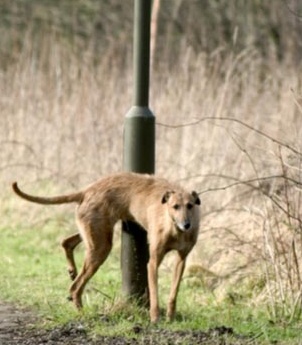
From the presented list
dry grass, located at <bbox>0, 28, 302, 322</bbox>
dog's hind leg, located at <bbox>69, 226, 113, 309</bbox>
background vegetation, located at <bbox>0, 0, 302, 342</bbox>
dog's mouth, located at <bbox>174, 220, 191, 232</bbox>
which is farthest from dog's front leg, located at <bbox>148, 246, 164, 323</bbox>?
dry grass, located at <bbox>0, 28, 302, 322</bbox>

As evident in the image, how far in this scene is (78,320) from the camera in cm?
892

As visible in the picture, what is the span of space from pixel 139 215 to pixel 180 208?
361 millimetres

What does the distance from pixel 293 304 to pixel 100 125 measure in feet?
21.3

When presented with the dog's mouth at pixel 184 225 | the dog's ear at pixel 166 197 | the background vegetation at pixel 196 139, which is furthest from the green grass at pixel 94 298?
the dog's ear at pixel 166 197

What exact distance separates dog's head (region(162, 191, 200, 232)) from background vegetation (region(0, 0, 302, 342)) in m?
0.62

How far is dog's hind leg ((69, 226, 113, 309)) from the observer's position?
9.48 metres

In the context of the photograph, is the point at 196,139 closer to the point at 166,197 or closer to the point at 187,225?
the point at 166,197

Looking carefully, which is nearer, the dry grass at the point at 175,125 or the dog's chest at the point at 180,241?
the dog's chest at the point at 180,241

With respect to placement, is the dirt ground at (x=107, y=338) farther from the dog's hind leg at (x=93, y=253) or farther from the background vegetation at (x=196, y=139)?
the background vegetation at (x=196, y=139)

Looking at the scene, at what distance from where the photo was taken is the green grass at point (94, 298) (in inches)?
344

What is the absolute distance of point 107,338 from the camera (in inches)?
325

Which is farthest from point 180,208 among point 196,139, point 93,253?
point 196,139

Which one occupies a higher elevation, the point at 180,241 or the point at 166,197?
the point at 166,197

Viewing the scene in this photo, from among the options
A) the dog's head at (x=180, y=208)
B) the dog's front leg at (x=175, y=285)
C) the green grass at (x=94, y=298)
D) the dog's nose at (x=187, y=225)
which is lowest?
the green grass at (x=94, y=298)
